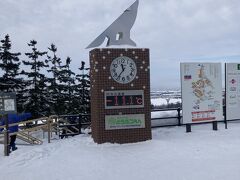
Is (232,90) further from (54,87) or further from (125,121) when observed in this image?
(54,87)

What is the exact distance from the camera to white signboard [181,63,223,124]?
14789 millimetres

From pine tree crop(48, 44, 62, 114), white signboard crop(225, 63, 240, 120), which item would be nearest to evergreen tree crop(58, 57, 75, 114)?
pine tree crop(48, 44, 62, 114)

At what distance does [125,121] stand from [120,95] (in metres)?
0.91

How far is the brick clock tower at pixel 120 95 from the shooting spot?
12.6 meters

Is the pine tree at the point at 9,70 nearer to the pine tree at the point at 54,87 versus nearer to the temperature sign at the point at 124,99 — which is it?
the pine tree at the point at 54,87

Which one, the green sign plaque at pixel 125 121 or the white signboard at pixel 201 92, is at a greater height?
the white signboard at pixel 201 92

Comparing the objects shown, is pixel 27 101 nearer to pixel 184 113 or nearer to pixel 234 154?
pixel 184 113

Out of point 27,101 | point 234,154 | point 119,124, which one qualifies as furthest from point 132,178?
point 27,101

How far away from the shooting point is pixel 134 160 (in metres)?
10.1

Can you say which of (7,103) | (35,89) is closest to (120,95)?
(7,103)

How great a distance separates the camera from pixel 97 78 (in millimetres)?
12633

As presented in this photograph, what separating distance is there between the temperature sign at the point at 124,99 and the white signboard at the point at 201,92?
8.30 ft

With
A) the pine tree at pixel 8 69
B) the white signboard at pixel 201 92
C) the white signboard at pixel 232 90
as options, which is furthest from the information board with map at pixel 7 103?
the pine tree at pixel 8 69

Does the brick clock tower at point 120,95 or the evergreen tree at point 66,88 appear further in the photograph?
the evergreen tree at point 66,88
